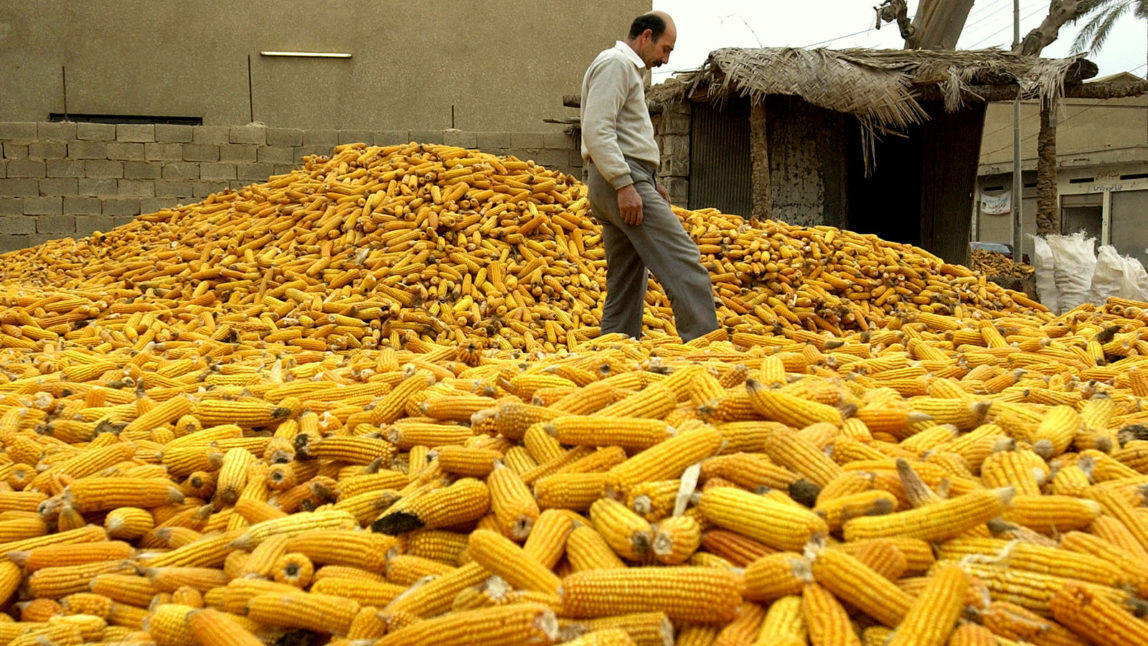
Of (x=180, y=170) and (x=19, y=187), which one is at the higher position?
(x=180, y=170)

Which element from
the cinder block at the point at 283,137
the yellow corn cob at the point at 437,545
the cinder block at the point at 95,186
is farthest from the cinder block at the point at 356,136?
the yellow corn cob at the point at 437,545

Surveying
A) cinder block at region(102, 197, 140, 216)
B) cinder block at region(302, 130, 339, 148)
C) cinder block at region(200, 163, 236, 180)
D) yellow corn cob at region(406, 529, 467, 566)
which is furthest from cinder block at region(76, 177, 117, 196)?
yellow corn cob at region(406, 529, 467, 566)

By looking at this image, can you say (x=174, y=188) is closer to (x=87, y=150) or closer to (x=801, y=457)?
(x=87, y=150)

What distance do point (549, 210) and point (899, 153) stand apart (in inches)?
260

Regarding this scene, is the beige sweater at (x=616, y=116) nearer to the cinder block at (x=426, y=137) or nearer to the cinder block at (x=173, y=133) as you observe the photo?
the cinder block at (x=426, y=137)

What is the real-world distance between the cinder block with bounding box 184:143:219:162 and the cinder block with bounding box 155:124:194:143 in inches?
3.7

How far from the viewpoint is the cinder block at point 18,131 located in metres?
11.4

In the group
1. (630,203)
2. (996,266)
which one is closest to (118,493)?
(630,203)

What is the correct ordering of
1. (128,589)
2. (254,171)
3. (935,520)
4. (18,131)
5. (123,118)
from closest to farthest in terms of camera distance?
(935,520)
(128,589)
(18,131)
(254,171)
(123,118)

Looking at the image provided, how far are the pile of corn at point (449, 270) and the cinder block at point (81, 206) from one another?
102 inches

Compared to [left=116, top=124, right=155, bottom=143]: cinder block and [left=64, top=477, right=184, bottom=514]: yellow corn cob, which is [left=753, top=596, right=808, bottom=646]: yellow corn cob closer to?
[left=64, top=477, right=184, bottom=514]: yellow corn cob

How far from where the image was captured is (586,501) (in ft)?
7.11

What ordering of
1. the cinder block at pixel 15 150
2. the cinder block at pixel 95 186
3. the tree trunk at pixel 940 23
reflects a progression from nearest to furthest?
the cinder block at pixel 15 150 < the cinder block at pixel 95 186 < the tree trunk at pixel 940 23

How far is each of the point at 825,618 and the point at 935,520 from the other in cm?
38
